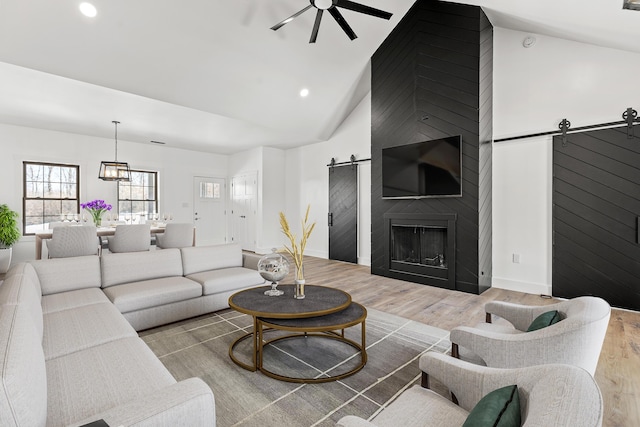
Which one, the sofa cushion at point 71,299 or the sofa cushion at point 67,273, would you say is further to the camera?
the sofa cushion at point 67,273

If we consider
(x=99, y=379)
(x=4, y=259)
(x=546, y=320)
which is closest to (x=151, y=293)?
(x=99, y=379)

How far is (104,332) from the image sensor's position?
1929 mm

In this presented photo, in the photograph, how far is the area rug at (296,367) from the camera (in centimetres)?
178

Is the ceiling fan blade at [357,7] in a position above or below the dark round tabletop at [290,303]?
above

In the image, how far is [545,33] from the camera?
4051 mm

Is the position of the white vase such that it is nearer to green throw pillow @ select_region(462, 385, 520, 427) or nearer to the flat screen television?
the flat screen television

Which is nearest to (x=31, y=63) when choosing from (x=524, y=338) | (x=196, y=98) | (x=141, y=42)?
(x=141, y=42)

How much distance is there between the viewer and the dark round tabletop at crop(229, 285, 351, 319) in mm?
2160

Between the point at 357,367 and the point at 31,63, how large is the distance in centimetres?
484

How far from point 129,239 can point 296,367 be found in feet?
8.30

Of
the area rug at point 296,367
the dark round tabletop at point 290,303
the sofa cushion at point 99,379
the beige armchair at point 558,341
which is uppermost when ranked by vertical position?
the beige armchair at point 558,341

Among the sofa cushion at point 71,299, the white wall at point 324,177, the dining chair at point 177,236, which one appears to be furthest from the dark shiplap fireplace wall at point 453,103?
the sofa cushion at point 71,299

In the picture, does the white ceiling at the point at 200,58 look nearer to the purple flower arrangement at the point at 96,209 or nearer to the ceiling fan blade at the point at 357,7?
the ceiling fan blade at the point at 357,7

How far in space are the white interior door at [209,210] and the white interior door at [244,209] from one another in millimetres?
324
